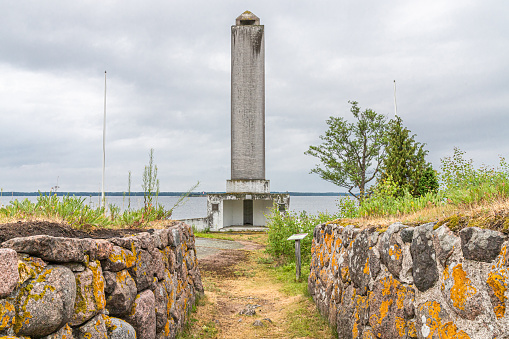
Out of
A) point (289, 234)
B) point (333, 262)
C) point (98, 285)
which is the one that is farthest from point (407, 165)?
point (98, 285)

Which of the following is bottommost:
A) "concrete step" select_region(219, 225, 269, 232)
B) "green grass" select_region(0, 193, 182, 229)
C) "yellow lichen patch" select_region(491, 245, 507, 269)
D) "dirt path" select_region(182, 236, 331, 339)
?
"dirt path" select_region(182, 236, 331, 339)

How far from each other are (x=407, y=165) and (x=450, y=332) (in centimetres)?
888

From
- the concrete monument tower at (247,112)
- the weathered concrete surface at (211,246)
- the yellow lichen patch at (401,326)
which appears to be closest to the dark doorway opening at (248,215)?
the concrete monument tower at (247,112)

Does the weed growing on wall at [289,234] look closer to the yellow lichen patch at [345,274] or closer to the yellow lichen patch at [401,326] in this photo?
the yellow lichen patch at [345,274]

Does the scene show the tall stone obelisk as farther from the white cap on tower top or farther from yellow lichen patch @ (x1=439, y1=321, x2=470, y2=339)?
yellow lichen patch @ (x1=439, y1=321, x2=470, y2=339)

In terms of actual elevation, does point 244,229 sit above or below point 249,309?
above

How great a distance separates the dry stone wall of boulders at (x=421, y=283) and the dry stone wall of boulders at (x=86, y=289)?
2.30 m

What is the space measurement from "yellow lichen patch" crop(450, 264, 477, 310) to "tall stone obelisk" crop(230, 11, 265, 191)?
1862 cm

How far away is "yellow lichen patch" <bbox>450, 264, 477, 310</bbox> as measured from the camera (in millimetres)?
2551

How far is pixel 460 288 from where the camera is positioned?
2.64m

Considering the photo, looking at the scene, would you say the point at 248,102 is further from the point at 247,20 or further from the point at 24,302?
the point at 24,302

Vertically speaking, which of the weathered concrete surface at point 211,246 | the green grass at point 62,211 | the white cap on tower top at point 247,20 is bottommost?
the weathered concrete surface at point 211,246

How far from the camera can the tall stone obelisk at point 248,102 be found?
21188 mm

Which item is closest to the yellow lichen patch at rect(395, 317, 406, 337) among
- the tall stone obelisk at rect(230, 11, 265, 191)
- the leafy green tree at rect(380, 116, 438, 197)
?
the leafy green tree at rect(380, 116, 438, 197)
